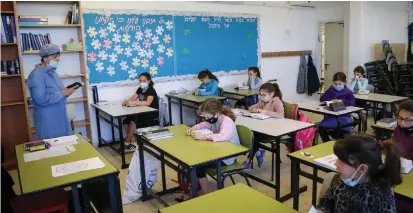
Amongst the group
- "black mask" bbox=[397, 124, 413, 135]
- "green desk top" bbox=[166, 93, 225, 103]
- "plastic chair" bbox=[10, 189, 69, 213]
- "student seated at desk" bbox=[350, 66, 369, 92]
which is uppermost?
"student seated at desk" bbox=[350, 66, 369, 92]

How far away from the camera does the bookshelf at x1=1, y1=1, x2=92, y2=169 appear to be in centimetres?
441

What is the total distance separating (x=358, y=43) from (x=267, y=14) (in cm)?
192

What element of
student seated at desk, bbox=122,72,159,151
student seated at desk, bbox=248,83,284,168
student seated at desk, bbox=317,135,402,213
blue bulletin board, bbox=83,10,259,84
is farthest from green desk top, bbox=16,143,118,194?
blue bulletin board, bbox=83,10,259,84

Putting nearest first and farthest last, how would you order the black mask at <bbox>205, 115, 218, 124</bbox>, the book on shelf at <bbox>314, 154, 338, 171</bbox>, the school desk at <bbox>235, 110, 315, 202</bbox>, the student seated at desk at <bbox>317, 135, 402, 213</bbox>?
the student seated at desk at <bbox>317, 135, 402, 213</bbox> < the book on shelf at <bbox>314, 154, 338, 171</bbox> < the black mask at <bbox>205, 115, 218, 124</bbox> < the school desk at <bbox>235, 110, 315, 202</bbox>

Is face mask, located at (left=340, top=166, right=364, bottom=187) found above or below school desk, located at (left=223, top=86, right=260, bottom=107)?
above

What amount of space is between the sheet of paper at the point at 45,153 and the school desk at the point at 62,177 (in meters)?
0.04

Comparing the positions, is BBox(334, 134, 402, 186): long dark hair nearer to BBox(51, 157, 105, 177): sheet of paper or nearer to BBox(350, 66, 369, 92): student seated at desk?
BBox(51, 157, 105, 177): sheet of paper

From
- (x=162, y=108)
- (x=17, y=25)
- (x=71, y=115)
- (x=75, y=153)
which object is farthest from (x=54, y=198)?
(x=162, y=108)

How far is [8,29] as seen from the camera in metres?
4.25

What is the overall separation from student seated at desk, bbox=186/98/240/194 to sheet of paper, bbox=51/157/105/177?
34.6 inches

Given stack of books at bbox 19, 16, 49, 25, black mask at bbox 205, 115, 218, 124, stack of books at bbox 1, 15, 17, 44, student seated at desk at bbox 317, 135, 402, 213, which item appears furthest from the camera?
stack of books at bbox 19, 16, 49, 25

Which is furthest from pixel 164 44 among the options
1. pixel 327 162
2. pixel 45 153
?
pixel 327 162

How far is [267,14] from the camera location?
7.21m

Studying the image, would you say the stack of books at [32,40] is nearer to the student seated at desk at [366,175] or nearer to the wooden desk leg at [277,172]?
the wooden desk leg at [277,172]
